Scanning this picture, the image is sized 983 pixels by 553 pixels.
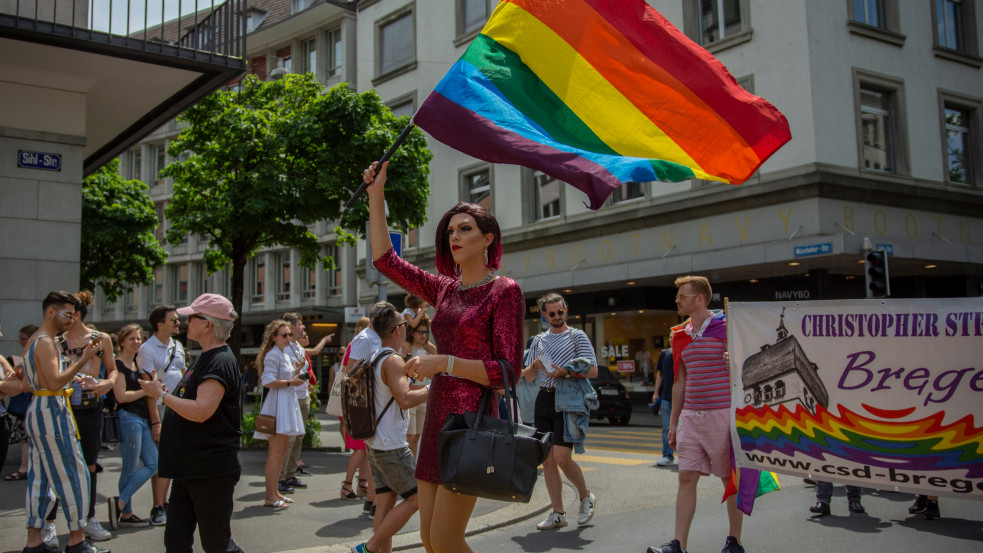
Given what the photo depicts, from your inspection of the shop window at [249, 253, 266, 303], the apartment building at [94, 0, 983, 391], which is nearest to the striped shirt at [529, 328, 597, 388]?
the apartment building at [94, 0, 983, 391]

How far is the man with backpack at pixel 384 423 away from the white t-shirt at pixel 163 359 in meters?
2.52

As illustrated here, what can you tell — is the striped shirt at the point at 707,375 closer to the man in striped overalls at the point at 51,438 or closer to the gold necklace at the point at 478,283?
the gold necklace at the point at 478,283

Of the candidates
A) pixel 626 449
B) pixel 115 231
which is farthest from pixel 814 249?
pixel 115 231

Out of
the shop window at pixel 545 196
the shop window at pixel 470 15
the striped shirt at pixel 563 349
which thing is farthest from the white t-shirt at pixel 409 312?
the shop window at pixel 470 15

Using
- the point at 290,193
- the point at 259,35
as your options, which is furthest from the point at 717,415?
the point at 259,35

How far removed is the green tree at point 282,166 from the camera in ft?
50.0

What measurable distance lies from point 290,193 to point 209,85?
487 cm

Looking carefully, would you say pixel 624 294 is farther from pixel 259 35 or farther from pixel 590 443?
pixel 259 35

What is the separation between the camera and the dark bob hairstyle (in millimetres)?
3586

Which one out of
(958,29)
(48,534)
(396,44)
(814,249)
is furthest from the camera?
(396,44)

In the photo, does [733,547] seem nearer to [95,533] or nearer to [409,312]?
[409,312]

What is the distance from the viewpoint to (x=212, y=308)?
451 centimetres

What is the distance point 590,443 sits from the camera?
616 inches

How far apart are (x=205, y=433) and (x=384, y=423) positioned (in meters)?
1.45
